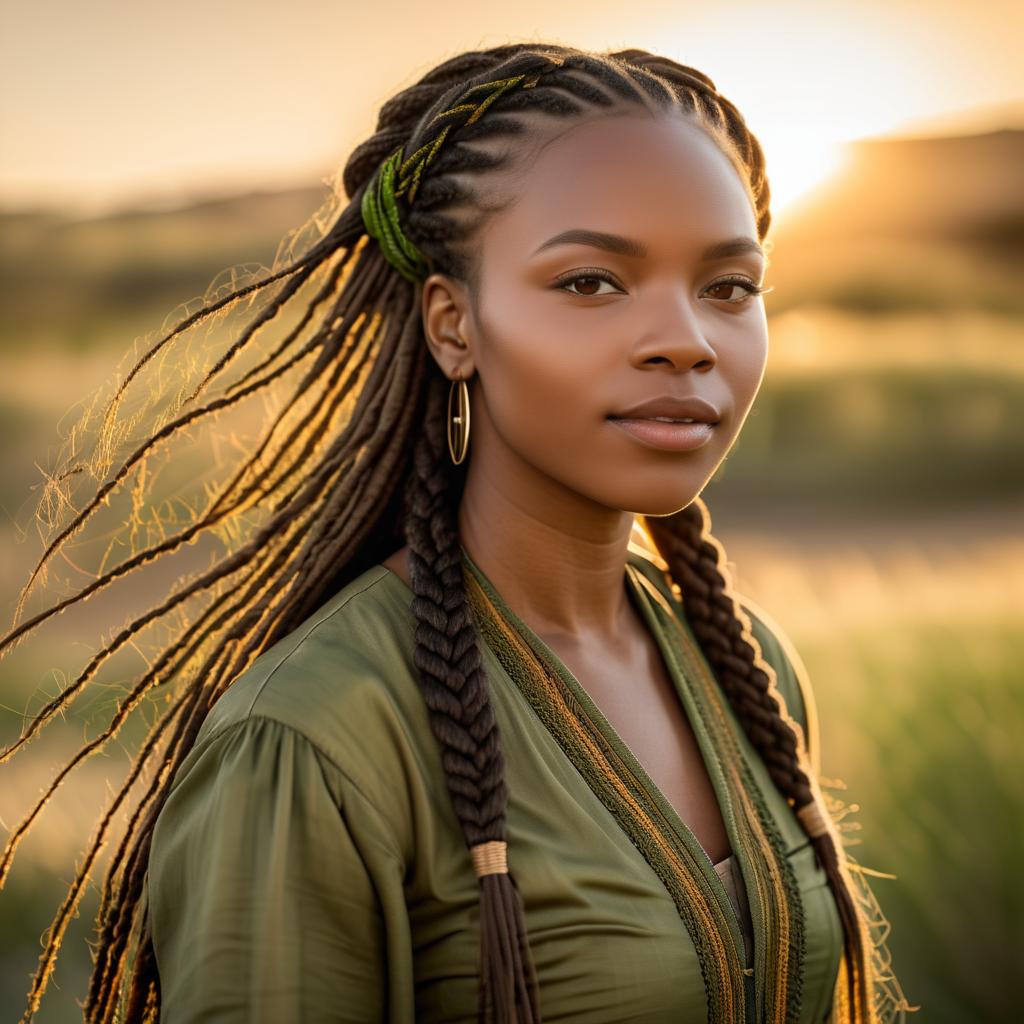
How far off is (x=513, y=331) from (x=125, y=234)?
34.6ft

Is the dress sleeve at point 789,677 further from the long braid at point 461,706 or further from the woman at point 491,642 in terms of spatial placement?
the long braid at point 461,706

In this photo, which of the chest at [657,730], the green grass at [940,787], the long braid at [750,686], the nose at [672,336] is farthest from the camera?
the green grass at [940,787]

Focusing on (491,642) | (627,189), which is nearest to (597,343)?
(627,189)

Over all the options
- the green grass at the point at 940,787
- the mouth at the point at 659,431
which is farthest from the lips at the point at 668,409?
the green grass at the point at 940,787

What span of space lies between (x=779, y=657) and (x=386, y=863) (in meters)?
1.02

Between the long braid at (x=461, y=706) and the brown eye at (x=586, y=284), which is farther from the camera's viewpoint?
the brown eye at (x=586, y=284)

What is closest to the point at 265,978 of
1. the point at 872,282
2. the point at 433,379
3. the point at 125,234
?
the point at 433,379

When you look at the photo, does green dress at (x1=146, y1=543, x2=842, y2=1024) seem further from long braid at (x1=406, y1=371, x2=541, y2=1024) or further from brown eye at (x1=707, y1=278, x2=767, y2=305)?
brown eye at (x1=707, y1=278, x2=767, y2=305)

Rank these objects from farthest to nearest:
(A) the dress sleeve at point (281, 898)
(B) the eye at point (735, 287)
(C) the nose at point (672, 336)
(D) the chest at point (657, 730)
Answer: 1. (D) the chest at point (657, 730)
2. (B) the eye at point (735, 287)
3. (C) the nose at point (672, 336)
4. (A) the dress sleeve at point (281, 898)

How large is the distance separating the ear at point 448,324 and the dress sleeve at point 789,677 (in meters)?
0.80

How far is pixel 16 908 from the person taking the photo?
439 centimetres

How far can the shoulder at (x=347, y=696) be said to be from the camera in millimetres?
1562

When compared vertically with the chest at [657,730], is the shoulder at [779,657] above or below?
above

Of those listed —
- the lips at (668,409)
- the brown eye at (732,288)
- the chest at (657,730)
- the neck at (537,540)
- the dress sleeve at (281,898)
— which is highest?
the brown eye at (732,288)
